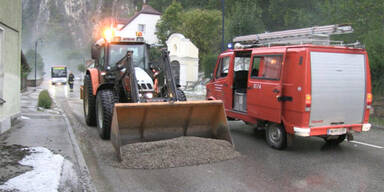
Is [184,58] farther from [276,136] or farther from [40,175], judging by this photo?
[40,175]

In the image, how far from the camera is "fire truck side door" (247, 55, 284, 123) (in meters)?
7.99

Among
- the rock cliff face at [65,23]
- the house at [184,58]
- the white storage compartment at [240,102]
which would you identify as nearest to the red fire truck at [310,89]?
the white storage compartment at [240,102]

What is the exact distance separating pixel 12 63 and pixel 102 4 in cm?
11383

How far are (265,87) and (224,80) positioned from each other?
209 cm

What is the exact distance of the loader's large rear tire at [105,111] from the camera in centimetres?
873

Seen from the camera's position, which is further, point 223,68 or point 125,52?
point 223,68

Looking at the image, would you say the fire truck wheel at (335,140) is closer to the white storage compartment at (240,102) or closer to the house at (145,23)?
the white storage compartment at (240,102)

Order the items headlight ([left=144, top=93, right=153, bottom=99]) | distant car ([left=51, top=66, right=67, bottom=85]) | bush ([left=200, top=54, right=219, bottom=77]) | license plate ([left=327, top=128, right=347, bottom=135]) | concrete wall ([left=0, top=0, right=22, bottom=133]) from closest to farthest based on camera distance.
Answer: license plate ([left=327, top=128, right=347, bottom=135]), headlight ([left=144, top=93, right=153, bottom=99]), concrete wall ([left=0, top=0, right=22, bottom=133]), bush ([left=200, top=54, right=219, bottom=77]), distant car ([left=51, top=66, right=67, bottom=85])

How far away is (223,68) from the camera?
10.6 metres

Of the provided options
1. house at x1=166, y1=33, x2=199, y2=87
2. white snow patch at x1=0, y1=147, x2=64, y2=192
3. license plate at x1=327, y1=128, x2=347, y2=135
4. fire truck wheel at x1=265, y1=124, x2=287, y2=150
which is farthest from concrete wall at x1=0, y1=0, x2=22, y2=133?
house at x1=166, y1=33, x2=199, y2=87

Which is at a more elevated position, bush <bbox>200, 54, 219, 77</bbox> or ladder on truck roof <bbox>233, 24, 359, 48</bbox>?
bush <bbox>200, 54, 219, 77</bbox>

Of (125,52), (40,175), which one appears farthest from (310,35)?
(40,175)

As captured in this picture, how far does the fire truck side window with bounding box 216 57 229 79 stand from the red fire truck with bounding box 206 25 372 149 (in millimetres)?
1488

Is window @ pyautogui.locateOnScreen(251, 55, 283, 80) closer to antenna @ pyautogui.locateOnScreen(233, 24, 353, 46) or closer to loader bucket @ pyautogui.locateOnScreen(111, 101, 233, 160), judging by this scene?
antenna @ pyautogui.locateOnScreen(233, 24, 353, 46)
